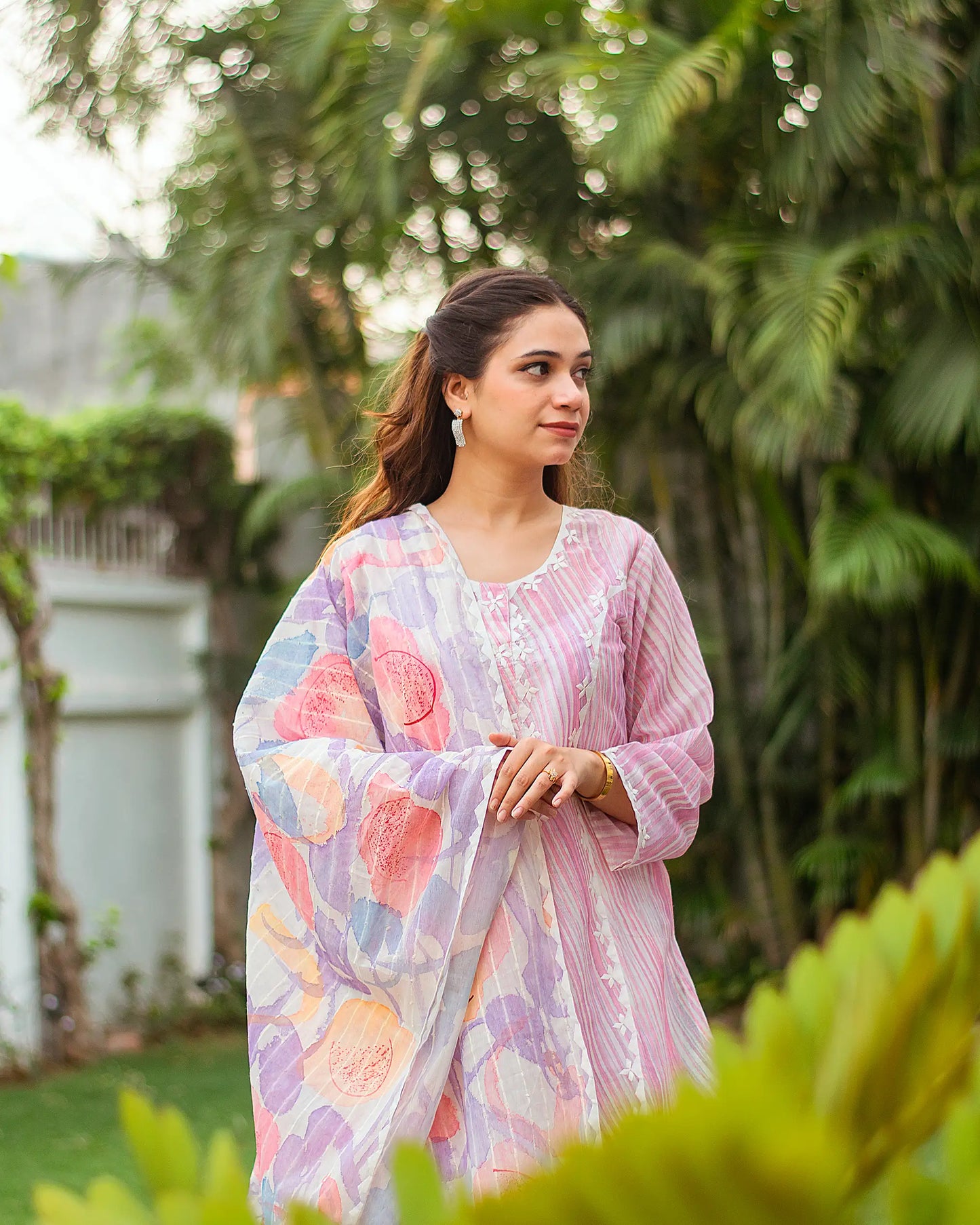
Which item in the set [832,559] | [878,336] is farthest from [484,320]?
[878,336]

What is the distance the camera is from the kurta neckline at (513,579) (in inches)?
75.1

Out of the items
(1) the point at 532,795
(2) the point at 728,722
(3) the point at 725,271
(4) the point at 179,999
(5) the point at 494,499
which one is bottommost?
(4) the point at 179,999

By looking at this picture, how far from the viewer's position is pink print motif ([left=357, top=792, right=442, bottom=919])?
174 cm

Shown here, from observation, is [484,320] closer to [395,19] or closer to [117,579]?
[395,19]

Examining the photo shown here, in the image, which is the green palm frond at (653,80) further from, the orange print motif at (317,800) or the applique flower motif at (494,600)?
the orange print motif at (317,800)

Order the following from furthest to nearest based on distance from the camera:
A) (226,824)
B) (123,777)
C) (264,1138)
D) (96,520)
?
(226,824) → (123,777) → (96,520) → (264,1138)

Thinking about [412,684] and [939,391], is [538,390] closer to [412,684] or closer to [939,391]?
[412,684]

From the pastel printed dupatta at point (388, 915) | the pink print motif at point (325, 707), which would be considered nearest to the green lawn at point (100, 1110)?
the pastel printed dupatta at point (388, 915)

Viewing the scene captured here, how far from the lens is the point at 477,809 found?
171 cm

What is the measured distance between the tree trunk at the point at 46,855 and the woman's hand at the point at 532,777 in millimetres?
4310

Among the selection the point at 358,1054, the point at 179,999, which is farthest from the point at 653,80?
the point at 179,999

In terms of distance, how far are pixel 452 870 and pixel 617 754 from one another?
244mm

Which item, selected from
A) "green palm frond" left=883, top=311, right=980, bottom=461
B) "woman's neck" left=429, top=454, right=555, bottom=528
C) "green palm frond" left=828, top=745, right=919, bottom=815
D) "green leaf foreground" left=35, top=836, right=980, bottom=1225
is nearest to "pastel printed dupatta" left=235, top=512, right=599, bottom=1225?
"woman's neck" left=429, top=454, right=555, bottom=528

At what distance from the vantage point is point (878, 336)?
5.15 meters
